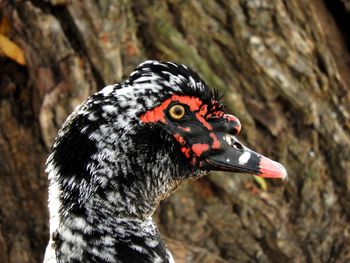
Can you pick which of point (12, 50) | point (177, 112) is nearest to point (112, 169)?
point (177, 112)

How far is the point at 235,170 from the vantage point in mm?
2730

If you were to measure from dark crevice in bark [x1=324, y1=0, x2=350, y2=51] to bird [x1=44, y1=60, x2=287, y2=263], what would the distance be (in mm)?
2851

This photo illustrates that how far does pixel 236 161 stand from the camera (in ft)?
8.93

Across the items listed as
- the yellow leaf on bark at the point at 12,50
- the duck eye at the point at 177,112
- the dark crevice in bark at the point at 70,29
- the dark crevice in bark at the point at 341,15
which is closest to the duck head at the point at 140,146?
the duck eye at the point at 177,112

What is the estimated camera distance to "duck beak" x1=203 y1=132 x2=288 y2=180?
2709 mm

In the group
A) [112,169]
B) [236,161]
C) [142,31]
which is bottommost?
[236,161]

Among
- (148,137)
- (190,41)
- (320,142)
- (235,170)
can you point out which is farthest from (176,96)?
(320,142)

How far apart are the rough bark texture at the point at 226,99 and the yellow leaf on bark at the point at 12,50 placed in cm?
6

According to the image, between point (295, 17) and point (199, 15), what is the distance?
2.23 ft

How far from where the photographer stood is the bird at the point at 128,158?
2.50 m

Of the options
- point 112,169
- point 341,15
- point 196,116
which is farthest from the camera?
point 341,15

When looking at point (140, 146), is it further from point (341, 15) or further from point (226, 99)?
point (341, 15)

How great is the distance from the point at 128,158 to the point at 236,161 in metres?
0.45

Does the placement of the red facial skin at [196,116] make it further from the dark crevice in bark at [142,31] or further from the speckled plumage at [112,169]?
the dark crevice in bark at [142,31]
